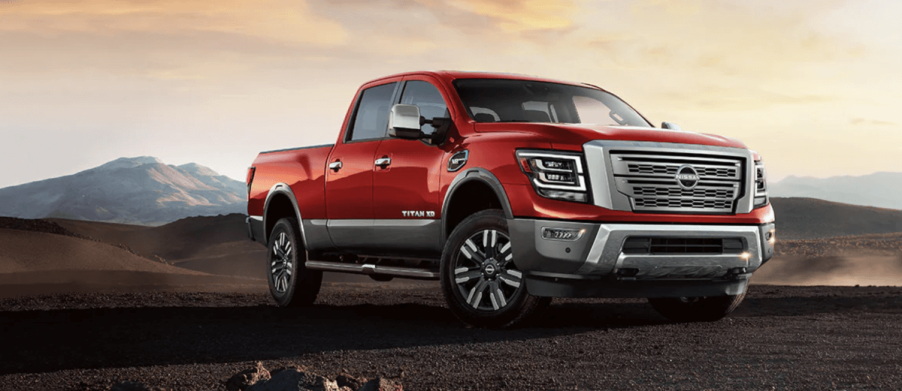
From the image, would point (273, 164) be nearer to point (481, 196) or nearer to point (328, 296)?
point (328, 296)

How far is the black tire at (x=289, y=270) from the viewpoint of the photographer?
10.8m

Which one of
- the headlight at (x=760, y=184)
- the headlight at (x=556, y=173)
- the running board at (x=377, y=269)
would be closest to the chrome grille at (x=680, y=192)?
the headlight at (x=760, y=184)

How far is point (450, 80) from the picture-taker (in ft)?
30.0

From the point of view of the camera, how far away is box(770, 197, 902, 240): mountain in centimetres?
6706

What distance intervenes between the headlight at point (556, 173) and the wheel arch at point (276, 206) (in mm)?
4101

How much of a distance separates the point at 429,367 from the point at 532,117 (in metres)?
3.41

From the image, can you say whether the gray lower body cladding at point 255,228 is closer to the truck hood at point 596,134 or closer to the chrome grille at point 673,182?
the truck hood at point 596,134

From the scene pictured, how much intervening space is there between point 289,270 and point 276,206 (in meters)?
0.96

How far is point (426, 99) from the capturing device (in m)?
9.34

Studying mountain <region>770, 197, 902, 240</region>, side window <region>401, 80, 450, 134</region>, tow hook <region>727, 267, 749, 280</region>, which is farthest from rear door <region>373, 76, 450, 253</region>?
mountain <region>770, 197, 902, 240</region>

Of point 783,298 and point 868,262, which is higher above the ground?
point 783,298

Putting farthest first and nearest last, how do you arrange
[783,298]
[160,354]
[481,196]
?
[783,298] < [481,196] < [160,354]

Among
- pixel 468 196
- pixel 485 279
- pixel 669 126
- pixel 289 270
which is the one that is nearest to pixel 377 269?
pixel 468 196

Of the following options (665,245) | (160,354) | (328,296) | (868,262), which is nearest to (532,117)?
(665,245)
